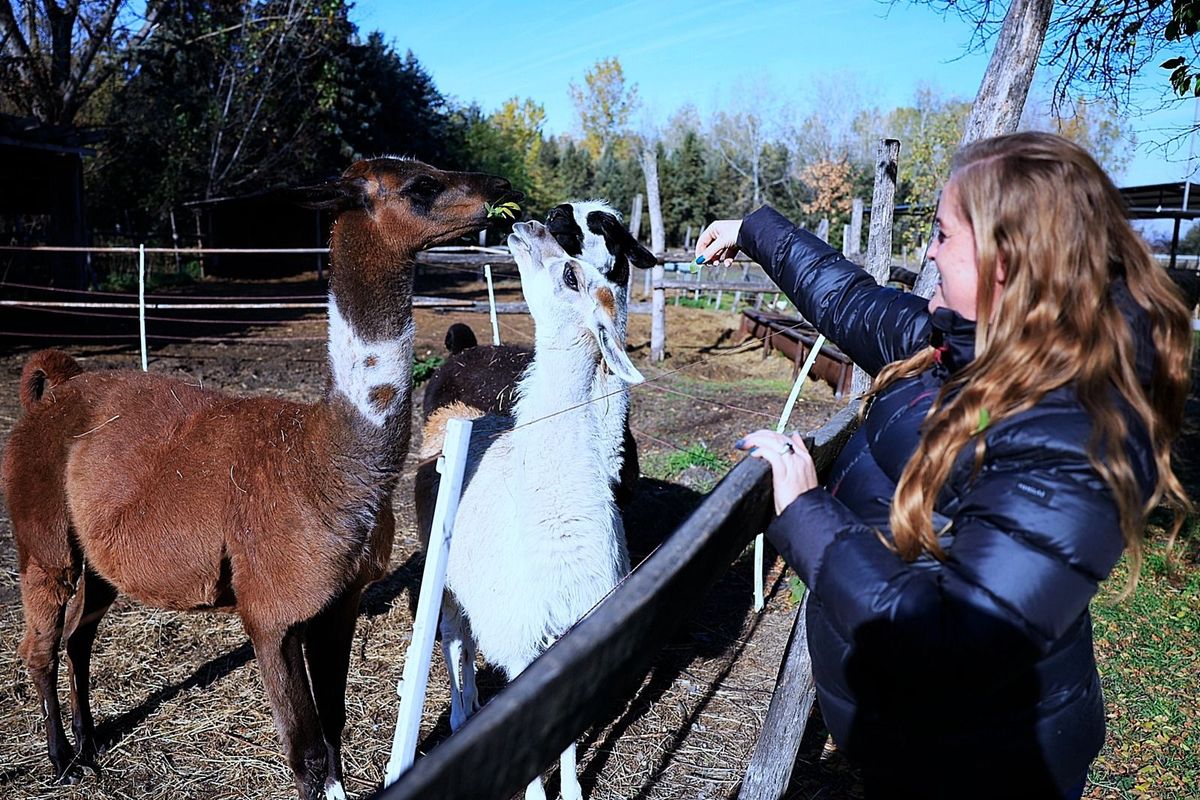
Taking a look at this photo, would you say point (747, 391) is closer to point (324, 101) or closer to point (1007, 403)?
point (1007, 403)

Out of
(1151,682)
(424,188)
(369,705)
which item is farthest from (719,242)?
(1151,682)

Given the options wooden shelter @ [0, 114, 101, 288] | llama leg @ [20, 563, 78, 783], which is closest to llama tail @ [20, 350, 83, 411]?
llama leg @ [20, 563, 78, 783]

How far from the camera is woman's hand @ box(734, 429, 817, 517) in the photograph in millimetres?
1517

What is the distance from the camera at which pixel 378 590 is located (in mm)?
5164

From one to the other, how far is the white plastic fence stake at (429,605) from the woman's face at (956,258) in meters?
1.21

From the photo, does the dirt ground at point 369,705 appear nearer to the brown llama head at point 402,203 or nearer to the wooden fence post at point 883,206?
the brown llama head at point 402,203

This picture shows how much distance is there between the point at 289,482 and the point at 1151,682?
4384 millimetres

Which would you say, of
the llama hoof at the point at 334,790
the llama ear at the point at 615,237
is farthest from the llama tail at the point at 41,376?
the llama ear at the point at 615,237

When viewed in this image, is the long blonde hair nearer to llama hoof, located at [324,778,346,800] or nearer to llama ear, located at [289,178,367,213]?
llama ear, located at [289,178,367,213]

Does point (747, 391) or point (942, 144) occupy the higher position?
point (942, 144)

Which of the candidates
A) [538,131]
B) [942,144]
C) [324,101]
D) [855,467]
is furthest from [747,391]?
[538,131]

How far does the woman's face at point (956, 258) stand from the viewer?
146cm

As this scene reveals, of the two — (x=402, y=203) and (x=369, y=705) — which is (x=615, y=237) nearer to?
(x=402, y=203)

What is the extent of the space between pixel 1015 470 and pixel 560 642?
75 centimetres
